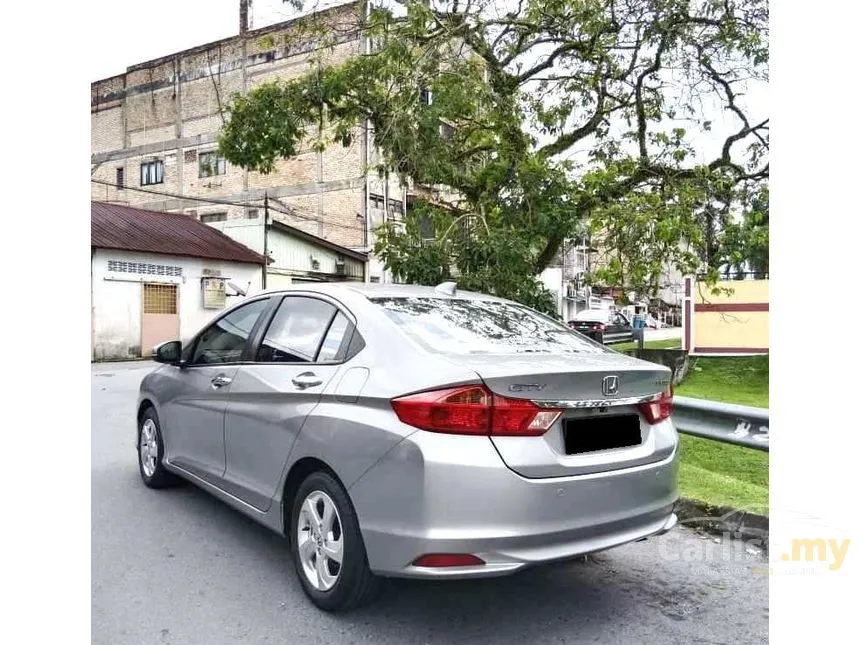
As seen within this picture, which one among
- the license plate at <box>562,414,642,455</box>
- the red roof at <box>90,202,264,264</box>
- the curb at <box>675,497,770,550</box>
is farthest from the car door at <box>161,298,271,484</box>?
the red roof at <box>90,202,264,264</box>

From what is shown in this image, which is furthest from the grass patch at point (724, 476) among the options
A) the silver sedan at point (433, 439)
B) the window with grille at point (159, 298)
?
the window with grille at point (159, 298)

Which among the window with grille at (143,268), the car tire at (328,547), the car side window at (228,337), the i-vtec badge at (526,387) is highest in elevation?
the window with grille at (143,268)

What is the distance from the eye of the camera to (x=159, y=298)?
19.7 meters

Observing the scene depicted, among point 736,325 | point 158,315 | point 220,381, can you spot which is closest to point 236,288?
point 158,315

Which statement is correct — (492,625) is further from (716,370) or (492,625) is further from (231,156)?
(716,370)

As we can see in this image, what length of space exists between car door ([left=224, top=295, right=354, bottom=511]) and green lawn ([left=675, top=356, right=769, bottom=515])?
2.79 m

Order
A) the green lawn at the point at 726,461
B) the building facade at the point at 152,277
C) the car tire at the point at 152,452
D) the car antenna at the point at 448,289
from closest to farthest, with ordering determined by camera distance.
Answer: the car antenna at the point at 448,289, the green lawn at the point at 726,461, the car tire at the point at 152,452, the building facade at the point at 152,277

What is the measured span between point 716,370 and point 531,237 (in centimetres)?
862

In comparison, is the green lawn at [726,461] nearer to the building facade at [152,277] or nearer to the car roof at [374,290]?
the car roof at [374,290]

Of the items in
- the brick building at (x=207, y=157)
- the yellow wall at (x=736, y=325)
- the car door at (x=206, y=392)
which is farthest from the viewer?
the brick building at (x=207, y=157)

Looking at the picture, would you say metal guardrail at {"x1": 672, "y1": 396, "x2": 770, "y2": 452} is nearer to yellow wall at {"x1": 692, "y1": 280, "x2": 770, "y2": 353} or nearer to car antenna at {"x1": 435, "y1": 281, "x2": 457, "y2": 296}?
car antenna at {"x1": 435, "y1": 281, "x2": 457, "y2": 296}

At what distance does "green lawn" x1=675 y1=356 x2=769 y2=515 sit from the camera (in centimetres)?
455

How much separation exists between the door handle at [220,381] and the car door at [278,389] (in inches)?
3.7

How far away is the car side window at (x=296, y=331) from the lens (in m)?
3.36
